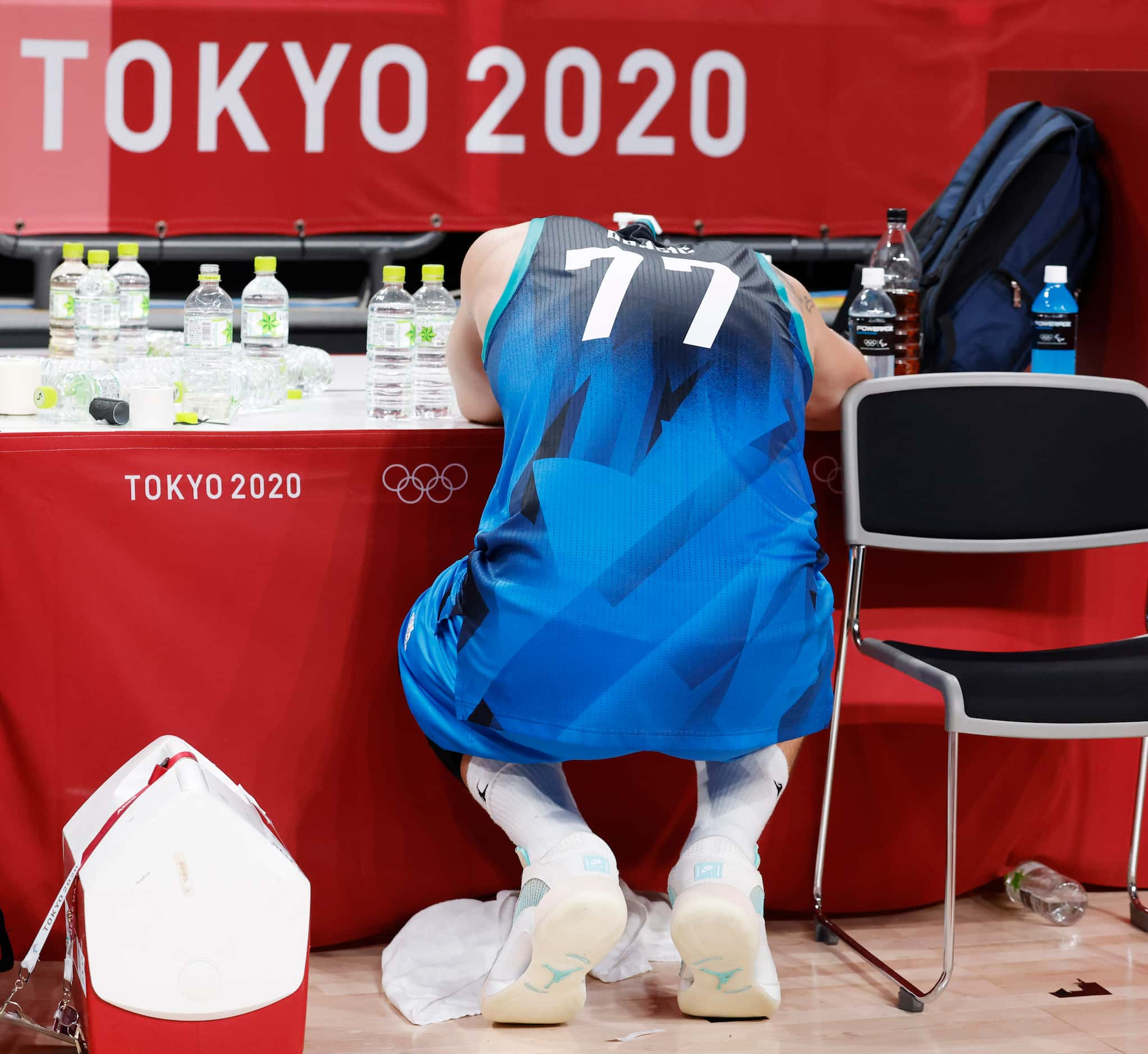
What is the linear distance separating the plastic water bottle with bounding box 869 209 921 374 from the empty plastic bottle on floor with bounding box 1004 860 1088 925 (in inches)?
33.7

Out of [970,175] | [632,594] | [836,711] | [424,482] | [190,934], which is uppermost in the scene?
[970,175]

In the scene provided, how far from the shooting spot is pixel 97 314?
2.28 m

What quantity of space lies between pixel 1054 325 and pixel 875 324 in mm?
311

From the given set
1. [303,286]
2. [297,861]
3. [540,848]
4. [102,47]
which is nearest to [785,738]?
[540,848]

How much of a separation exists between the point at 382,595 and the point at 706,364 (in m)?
0.62

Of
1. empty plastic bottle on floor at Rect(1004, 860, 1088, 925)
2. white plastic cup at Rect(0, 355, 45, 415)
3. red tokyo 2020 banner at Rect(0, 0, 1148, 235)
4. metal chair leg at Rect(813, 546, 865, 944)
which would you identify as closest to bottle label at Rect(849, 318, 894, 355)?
metal chair leg at Rect(813, 546, 865, 944)

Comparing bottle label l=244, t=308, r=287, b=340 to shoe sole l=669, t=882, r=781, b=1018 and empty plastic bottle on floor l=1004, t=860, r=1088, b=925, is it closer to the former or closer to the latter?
shoe sole l=669, t=882, r=781, b=1018

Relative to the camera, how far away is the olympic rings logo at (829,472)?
7.16ft

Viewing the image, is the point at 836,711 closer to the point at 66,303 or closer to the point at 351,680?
the point at 351,680

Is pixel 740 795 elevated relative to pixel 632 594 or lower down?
lower down

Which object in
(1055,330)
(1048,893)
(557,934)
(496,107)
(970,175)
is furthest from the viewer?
(496,107)

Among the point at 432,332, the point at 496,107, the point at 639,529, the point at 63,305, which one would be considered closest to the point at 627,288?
the point at 639,529

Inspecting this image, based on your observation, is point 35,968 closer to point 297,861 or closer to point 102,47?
point 297,861

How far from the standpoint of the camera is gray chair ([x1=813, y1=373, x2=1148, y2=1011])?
207 centimetres
